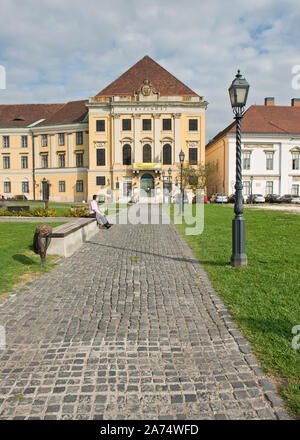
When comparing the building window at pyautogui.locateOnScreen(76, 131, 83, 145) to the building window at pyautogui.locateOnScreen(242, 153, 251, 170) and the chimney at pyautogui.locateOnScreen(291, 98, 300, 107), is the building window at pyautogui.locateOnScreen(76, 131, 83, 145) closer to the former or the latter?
the building window at pyautogui.locateOnScreen(242, 153, 251, 170)

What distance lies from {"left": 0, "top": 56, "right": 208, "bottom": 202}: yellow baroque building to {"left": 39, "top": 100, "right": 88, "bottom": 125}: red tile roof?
287 mm

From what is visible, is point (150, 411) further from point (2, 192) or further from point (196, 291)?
point (2, 192)

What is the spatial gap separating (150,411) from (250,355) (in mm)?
1392

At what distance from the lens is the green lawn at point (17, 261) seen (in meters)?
6.90

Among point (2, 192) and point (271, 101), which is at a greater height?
point (271, 101)

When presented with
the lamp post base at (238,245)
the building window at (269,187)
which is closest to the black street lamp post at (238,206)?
the lamp post base at (238,245)

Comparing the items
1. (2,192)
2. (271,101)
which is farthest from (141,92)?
(2,192)

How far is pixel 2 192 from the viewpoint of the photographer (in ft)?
195

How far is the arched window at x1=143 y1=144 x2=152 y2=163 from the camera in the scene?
168 ft

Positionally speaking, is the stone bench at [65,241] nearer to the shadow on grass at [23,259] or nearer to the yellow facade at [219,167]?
the shadow on grass at [23,259]

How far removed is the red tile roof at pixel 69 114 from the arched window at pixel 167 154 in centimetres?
1482

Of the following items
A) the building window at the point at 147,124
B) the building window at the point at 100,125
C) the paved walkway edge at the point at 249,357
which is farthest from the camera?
the building window at the point at 100,125
